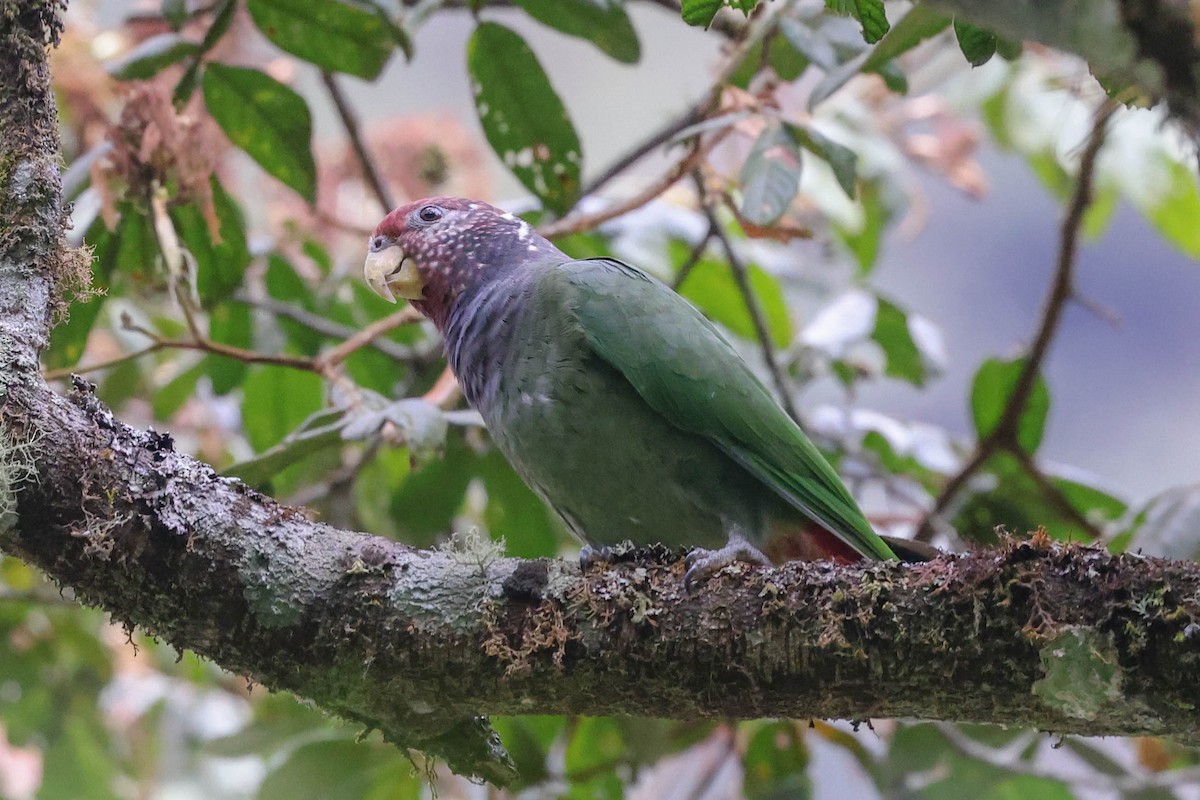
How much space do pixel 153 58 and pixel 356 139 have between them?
0.90 m

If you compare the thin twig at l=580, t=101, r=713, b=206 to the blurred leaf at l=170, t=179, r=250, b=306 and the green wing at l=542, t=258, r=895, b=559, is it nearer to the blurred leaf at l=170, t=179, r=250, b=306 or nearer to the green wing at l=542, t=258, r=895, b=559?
the green wing at l=542, t=258, r=895, b=559

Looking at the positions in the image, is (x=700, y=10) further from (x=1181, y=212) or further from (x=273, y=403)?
(x=1181, y=212)

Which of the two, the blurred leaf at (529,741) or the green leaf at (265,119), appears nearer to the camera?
the green leaf at (265,119)

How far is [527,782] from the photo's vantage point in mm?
3139

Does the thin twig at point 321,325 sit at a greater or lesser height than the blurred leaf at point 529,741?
greater

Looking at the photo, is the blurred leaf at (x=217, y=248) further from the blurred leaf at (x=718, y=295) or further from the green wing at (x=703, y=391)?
the blurred leaf at (x=718, y=295)

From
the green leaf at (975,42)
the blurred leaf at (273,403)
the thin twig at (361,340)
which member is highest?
the green leaf at (975,42)

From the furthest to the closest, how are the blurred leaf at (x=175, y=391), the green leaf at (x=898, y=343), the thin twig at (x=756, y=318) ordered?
the blurred leaf at (x=175, y=391), the green leaf at (x=898, y=343), the thin twig at (x=756, y=318)

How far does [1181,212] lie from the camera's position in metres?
4.26

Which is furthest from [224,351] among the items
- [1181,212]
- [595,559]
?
[1181,212]

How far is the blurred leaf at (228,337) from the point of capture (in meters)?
3.44

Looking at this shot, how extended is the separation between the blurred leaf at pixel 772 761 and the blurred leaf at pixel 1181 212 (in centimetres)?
242

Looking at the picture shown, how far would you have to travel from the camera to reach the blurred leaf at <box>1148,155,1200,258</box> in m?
4.15

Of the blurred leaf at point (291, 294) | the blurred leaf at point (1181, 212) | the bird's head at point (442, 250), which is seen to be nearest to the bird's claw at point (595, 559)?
the bird's head at point (442, 250)
